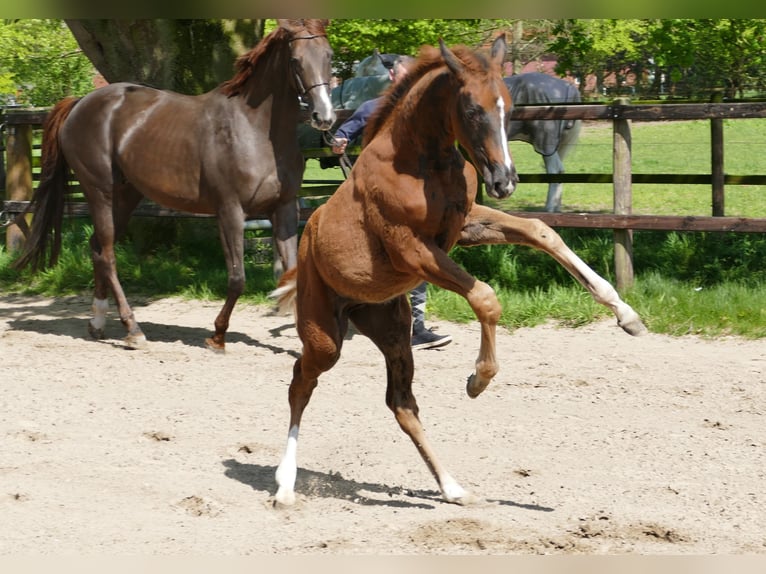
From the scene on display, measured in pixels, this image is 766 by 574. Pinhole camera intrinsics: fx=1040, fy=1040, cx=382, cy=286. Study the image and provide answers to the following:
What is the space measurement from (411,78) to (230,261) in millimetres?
3945

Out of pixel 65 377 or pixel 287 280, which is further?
pixel 65 377

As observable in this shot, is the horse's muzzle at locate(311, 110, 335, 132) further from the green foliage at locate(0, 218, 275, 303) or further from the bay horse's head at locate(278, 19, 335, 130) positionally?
the green foliage at locate(0, 218, 275, 303)

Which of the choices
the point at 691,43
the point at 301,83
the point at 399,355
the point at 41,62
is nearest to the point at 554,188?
the point at 691,43

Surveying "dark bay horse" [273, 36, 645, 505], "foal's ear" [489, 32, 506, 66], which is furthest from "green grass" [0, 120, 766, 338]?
"foal's ear" [489, 32, 506, 66]

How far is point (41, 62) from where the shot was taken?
19.5 m

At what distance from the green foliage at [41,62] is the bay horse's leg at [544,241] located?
49.1 feet

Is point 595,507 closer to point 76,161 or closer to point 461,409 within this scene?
point 461,409

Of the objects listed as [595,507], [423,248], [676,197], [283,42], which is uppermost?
[283,42]

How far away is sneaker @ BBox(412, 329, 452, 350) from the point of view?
805 cm

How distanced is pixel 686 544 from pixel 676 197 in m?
12.0

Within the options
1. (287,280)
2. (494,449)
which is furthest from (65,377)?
(494,449)

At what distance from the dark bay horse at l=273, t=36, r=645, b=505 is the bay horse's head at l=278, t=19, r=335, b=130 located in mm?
2845

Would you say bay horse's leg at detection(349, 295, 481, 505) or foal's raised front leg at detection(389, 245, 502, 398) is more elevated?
foal's raised front leg at detection(389, 245, 502, 398)

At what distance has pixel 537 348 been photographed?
311 inches
